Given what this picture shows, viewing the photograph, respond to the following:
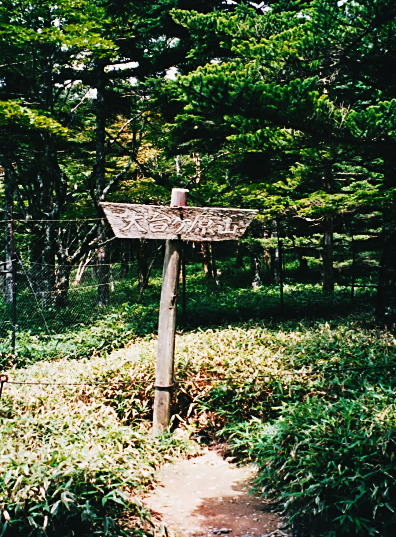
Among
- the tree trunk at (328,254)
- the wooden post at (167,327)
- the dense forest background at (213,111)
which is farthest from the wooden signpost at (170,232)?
the tree trunk at (328,254)

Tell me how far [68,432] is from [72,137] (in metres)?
10.2

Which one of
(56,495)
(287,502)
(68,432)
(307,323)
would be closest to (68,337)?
(68,432)

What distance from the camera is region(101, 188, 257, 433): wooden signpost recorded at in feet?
14.7

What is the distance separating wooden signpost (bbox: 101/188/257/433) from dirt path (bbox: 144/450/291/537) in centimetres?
59

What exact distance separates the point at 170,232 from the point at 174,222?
111 millimetres

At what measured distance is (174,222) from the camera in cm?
457

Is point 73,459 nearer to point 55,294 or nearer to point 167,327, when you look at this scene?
point 167,327

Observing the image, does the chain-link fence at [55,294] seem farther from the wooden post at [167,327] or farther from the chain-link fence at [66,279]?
the wooden post at [167,327]

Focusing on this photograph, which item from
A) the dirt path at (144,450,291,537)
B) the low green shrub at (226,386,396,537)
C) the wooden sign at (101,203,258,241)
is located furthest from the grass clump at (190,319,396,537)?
the wooden sign at (101,203,258,241)

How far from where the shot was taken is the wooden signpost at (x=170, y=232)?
4.48 meters

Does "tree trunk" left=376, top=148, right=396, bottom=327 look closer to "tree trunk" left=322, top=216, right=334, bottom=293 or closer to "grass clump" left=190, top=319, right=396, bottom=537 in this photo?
"grass clump" left=190, top=319, right=396, bottom=537

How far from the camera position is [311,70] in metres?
5.96

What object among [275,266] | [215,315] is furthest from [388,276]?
[275,266]

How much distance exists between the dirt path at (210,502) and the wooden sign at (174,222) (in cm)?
240
